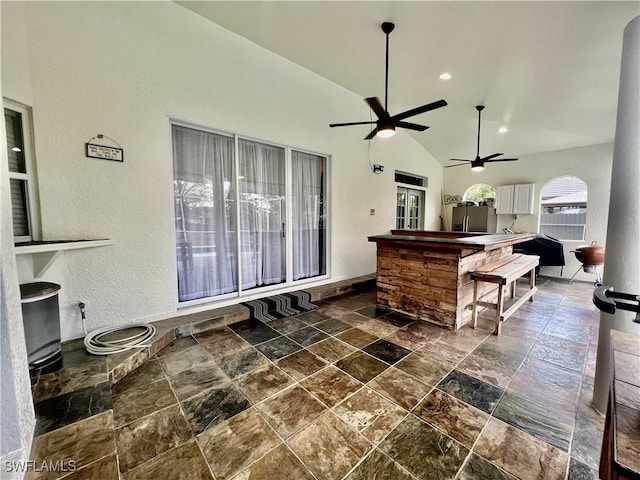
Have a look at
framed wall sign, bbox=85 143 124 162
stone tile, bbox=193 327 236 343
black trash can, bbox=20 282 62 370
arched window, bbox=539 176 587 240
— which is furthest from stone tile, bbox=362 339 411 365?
arched window, bbox=539 176 587 240

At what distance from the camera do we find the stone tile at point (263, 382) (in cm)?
190

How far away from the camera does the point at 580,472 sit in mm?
1320

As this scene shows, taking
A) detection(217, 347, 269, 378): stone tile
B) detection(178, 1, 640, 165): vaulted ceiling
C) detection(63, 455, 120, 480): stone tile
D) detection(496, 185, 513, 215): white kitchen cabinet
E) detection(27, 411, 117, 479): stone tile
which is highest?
detection(178, 1, 640, 165): vaulted ceiling

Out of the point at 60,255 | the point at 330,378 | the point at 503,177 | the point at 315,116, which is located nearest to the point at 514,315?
the point at 330,378

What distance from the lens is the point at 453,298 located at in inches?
118

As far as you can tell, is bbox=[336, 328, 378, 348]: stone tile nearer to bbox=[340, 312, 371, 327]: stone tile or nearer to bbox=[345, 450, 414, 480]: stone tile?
bbox=[340, 312, 371, 327]: stone tile

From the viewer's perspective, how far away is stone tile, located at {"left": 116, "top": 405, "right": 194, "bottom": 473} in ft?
4.58

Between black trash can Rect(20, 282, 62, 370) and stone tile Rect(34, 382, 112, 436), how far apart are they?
19.4 inches

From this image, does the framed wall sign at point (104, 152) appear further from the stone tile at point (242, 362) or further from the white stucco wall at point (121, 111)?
the stone tile at point (242, 362)

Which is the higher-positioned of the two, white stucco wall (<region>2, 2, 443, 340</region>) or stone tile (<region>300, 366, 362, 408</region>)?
white stucco wall (<region>2, 2, 443, 340</region>)

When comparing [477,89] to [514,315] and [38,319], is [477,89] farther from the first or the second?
[38,319]

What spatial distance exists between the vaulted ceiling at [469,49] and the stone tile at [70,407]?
3797mm

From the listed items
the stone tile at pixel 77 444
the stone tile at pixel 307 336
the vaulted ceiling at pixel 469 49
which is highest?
the vaulted ceiling at pixel 469 49

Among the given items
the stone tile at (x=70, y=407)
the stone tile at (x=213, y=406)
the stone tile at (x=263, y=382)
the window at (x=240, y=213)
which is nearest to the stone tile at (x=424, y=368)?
the stone tile at (x=263, y=382)
